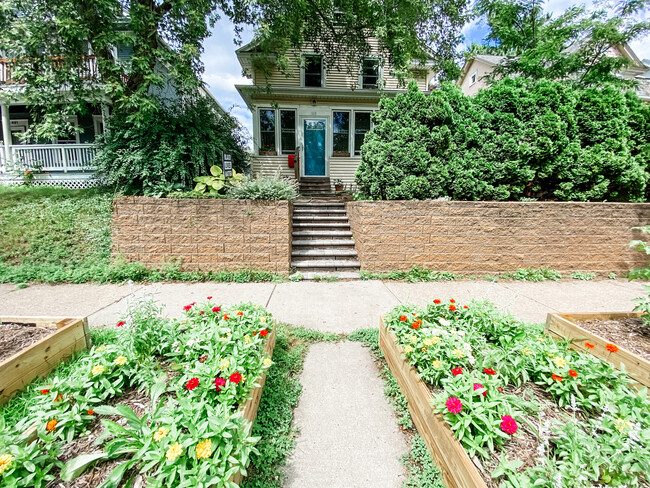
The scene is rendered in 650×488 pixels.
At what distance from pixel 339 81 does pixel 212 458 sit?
12505 mm

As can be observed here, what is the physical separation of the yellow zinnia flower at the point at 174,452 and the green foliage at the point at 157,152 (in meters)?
5.20

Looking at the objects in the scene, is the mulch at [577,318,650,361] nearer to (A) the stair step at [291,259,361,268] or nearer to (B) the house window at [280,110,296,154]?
(A) the stair step at [291,259,361,268]

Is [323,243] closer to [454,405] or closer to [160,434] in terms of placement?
[454,405]

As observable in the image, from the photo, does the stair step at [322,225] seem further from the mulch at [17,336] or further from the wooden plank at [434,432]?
the mulch at [17,336]

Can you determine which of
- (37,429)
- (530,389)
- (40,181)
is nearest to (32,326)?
(37,429)

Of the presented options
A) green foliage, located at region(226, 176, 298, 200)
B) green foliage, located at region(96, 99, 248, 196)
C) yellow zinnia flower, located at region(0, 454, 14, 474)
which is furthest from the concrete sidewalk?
yellow zinnia flower, located at region(0, 454, 14, 474)

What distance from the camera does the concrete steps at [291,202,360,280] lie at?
522 centimetres

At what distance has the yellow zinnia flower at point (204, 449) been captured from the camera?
3.73ft

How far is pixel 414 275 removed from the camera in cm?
505

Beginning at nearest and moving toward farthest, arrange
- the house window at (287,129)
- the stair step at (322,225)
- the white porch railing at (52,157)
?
the stair step at (322,225) → the white porch railing at (52,157) → the house window at (287,129)

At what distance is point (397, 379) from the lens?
7.23 feet

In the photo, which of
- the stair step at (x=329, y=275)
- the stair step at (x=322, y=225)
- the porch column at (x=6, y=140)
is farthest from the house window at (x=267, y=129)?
the porch column at (x=6, y=140)

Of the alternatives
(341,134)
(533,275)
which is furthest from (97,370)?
(341,134)

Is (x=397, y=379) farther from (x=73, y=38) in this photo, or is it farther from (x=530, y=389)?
(x=73, y=38)
